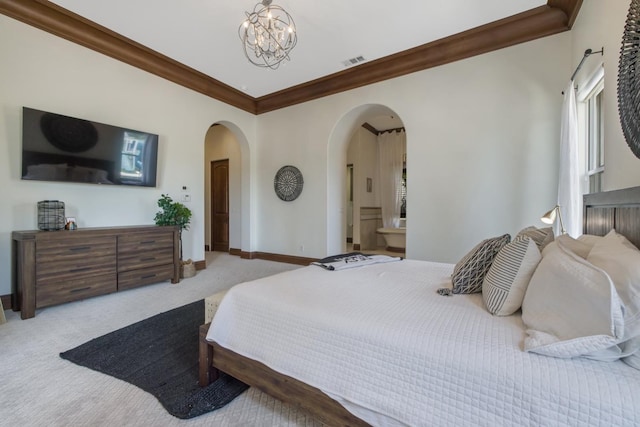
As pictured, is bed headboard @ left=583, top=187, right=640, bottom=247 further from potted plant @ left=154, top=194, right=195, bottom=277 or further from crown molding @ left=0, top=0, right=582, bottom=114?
potted plant @ left=154, top=194, right=195, bottom=277

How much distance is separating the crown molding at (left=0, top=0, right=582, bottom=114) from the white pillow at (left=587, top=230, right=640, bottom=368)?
9.94 ft

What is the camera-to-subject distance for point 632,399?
70cm

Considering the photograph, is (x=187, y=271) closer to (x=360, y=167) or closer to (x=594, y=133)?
(x=360, y=167)

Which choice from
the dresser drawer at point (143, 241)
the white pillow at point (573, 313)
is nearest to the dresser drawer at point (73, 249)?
the dresser drawer at point (143, 241)

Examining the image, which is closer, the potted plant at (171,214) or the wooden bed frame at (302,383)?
the wooden bed frame at (302,383)

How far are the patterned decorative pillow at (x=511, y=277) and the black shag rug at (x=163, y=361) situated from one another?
1439 mm

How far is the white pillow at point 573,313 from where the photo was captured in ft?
2.67

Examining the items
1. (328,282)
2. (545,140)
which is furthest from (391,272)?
(545,140)

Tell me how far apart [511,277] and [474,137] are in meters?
2.76

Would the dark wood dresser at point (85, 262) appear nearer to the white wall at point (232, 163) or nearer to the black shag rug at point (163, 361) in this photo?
the black shag rug at point (163, 361)

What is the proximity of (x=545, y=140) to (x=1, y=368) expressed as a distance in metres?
5.13

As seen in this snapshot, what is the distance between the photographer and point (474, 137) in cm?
349

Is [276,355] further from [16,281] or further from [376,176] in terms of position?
[376,176]

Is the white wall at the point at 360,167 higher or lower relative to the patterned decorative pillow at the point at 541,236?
higher
